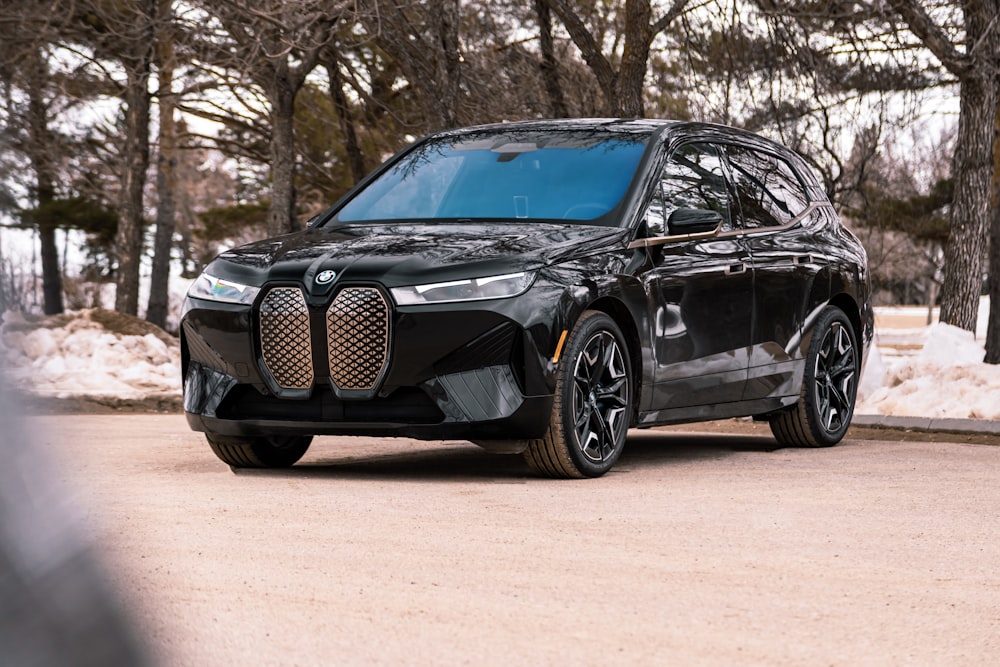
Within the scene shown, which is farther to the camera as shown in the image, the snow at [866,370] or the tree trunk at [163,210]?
the tree trunk at [163,210]

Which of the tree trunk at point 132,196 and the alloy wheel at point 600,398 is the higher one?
the tree trunk at point 132,196

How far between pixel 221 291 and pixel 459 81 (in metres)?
9.68

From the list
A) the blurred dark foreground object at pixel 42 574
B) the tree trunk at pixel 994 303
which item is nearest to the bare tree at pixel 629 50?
the tree trunk at pixel 994 303

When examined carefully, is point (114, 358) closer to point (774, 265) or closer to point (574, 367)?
point (774, 265)

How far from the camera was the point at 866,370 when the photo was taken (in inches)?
519

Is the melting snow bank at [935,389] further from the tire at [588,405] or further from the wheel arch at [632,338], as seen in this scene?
the tire at [588,405]

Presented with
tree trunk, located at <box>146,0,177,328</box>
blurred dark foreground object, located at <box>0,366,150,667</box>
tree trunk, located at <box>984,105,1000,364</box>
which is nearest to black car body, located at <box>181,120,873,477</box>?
tree trunk, located at <box>984,105,1000,364</box>

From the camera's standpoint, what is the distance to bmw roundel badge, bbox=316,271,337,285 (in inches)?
251

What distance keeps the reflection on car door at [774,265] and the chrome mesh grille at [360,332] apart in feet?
8.86

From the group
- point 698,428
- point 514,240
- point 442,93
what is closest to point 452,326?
point 514,240

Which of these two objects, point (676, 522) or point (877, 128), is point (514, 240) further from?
point (877, 128)

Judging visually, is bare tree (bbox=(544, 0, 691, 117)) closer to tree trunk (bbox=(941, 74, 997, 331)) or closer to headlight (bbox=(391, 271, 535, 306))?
tree trunk (bbox=(941, 74, 997, 331))

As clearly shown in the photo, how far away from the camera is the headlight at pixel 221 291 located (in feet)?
21.5

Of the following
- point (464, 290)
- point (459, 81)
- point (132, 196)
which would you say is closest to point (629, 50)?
point (459, 81)
